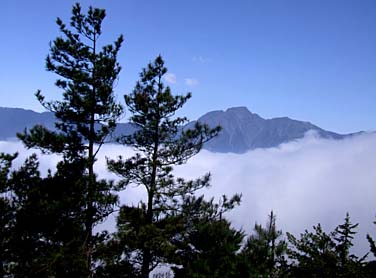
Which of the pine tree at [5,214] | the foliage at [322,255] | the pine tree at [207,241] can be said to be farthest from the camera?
the pine tree at [207,241]

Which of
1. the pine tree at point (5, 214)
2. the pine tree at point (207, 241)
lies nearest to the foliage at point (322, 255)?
the pine tree at point (207, 241)

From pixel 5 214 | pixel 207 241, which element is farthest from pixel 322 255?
pixel 5 214

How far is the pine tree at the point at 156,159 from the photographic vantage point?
65.7ft

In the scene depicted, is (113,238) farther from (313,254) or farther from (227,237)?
(313,254)

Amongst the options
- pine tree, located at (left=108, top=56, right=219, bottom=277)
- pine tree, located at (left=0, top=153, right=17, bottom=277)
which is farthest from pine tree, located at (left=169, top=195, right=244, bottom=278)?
pine tree, located at (left=0, top=153, right=17, bottom=277)

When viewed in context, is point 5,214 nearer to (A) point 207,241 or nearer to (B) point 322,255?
(A) point 207,241

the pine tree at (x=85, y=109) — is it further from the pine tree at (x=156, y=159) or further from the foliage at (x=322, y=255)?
the foliage at (x=322, y=255)

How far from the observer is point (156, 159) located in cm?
2052

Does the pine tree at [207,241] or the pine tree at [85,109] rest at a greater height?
the pine tree at [85,109]

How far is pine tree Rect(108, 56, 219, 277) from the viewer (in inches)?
788

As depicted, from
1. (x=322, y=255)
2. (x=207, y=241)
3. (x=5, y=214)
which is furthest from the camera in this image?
(x=207, y=241)

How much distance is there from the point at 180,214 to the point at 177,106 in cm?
633

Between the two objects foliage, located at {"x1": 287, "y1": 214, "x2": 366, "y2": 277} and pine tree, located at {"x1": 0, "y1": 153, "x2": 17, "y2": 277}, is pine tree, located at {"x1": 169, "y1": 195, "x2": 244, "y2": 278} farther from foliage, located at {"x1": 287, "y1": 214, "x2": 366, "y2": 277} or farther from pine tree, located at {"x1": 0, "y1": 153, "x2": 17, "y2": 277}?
foliage, located at {"x1": 287, "y1": 214, "x2": 366, "y2": 277}

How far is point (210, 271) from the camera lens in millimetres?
18125
